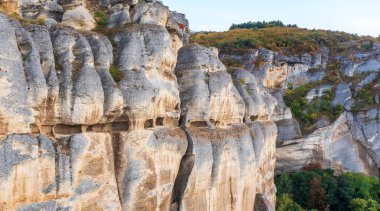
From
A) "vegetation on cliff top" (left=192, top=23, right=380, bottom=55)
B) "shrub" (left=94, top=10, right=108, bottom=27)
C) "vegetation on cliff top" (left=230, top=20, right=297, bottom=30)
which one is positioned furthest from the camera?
"vegetation on cliff top" (left=230, top=20, right=297, bottom=30)

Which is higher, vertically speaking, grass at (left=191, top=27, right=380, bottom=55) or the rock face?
grass at (left=191, top=27, right=380, bottom=55)

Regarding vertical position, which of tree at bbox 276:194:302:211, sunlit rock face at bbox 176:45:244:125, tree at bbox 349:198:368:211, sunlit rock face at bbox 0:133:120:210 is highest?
sunlit rock face at bbox 176:45:244:125

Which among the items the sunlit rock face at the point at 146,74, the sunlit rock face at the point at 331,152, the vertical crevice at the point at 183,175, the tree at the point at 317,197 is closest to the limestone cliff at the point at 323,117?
the sunlit rock face at the point at 331,152

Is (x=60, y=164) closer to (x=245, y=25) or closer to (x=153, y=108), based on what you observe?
(x=153, y=108)

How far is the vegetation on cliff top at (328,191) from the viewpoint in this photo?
33750 mm

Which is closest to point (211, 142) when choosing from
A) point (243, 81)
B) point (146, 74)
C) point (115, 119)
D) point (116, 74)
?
point (146, 74)

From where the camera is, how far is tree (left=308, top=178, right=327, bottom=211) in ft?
111

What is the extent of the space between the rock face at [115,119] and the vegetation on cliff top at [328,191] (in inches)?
601

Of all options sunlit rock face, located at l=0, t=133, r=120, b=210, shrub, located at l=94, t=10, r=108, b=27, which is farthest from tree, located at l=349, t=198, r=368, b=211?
shrub, located at l=94, t=10, r=108, b=27

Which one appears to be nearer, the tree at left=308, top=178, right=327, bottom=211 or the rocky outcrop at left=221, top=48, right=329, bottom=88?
the tree at left=308, top=178, right=327, bottom=211

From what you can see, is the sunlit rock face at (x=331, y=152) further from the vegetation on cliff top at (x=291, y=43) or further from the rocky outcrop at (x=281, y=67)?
the vegetation on cliff top at (x=291, y=43)

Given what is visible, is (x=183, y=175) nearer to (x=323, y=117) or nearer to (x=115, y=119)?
(x=115, y=119)

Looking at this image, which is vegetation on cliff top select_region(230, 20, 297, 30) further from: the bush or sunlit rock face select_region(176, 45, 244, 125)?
sunlit rock face select_region(176, 45, 244, 125)

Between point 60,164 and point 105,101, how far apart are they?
2.91 meters
